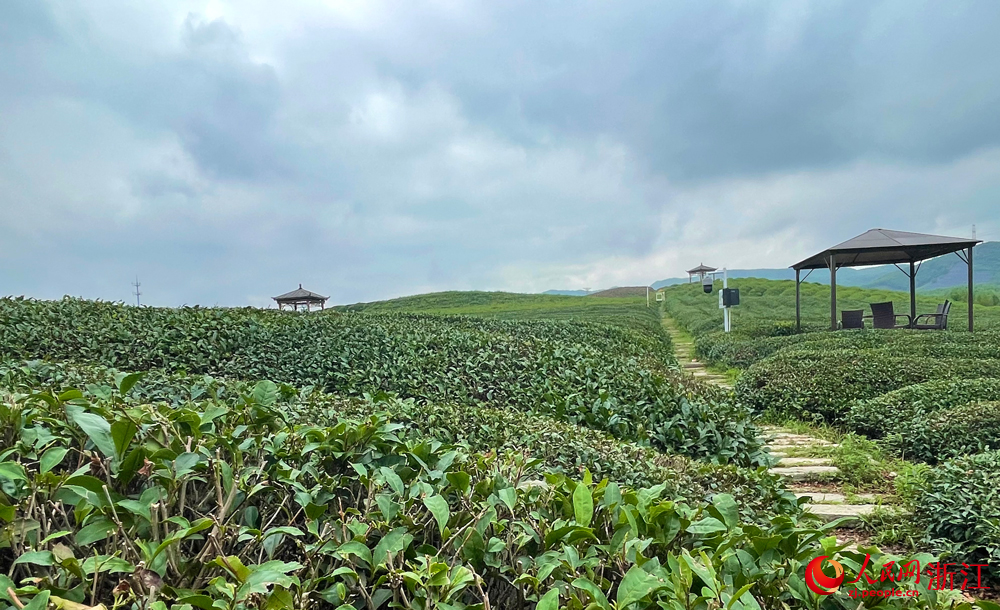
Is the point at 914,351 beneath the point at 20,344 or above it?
beneath

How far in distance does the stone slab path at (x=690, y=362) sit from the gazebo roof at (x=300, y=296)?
15332mm

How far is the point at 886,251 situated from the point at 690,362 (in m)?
5.84

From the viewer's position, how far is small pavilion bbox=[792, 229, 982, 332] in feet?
37.4

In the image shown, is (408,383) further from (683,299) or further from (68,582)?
(683,299)

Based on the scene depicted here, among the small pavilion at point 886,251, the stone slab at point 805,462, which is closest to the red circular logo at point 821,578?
the stone slab at point 805,462

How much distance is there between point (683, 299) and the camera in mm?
31281


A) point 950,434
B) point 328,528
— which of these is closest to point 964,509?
point 950,434

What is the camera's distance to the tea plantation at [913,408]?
2924 millimetres

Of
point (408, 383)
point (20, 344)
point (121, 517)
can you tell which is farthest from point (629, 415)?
point (20, 344)

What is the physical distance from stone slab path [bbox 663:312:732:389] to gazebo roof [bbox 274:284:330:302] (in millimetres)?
15332

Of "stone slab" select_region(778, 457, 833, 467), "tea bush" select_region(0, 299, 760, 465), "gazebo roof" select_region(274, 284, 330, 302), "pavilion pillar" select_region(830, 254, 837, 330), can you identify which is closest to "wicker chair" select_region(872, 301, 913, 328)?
"pavilion pillar" select_region(830, 254, 837, 330)

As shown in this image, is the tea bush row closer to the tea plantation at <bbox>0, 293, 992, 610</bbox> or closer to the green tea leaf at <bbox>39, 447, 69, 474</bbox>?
the tea plantation at <bbox>0, 293, 992, 610</bbox>

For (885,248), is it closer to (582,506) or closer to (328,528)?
(582,506)

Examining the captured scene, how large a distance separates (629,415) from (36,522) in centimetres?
385
